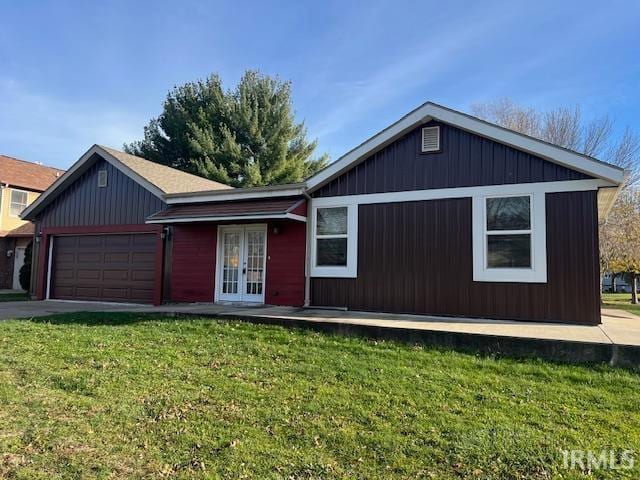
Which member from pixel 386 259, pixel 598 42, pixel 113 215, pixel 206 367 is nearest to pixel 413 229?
pixel 386 259

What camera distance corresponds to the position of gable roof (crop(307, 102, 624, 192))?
24.3 ft

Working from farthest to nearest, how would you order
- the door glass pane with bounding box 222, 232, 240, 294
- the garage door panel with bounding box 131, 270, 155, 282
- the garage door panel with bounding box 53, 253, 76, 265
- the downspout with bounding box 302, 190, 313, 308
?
the garage door panel with bounding box 53, 253, 76, 265 < the garage door panel with bounding box 131, 270, 155, 282 < the door glass pane with bounding box 222, 232, 240, 294 < the downspout with bounding box 302, 190, 313, 308

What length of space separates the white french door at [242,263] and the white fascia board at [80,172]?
251 cm

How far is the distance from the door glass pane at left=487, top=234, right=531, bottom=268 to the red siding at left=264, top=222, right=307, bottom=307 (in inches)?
164

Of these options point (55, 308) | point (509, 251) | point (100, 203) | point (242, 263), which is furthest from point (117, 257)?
point (509, 251)

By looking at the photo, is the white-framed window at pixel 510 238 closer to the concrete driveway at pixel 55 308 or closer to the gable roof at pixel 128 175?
the concrete driveway at pixel 55 308

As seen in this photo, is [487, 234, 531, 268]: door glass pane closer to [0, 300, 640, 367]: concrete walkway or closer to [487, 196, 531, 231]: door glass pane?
[487, 196, 531, 231]: door glass pane

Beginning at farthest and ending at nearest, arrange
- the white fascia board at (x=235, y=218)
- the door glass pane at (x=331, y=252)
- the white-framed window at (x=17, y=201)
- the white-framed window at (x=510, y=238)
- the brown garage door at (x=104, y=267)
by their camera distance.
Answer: the white-framed window at (x=17, y=201) → the brown garage door at (x=104, y=267) → the door glass pane at (x=331, y=252) → the white fascia board at (x=235, y=218) → the white-framed window at (x=510, y=238)

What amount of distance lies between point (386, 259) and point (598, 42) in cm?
904

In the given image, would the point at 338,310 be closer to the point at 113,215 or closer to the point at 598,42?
the point at 113,215

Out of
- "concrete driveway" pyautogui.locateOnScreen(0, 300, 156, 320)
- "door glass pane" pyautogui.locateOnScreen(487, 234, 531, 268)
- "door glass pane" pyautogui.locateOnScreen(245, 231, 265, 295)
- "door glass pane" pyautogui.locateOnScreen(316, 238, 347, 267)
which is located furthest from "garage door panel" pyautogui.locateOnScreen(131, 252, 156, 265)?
"door glass pane" pyautogui.locateOnScreen(487, 234, 531, 268)

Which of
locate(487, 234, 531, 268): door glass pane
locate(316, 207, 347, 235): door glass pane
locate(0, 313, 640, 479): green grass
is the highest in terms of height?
locate(316, 207, 347, 235): door glass pane

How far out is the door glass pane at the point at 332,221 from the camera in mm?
9898

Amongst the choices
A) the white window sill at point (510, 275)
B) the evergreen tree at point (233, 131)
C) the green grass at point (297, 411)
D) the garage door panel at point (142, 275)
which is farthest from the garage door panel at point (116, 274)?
the evergreen tree at point (233, 131)
